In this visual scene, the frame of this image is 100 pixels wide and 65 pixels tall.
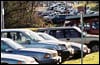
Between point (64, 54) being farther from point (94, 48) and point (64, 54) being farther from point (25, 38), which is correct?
point (94, 48)

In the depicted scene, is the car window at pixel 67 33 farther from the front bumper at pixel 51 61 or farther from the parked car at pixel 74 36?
the front bumper at pixel 51 61

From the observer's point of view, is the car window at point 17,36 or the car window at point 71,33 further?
the car window at point 71,33

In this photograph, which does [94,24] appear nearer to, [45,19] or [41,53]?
[45,19]

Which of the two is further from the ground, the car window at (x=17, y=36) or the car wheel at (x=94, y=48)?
the car window at (x=17, y=36)

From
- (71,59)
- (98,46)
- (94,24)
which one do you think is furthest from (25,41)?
(94,24)

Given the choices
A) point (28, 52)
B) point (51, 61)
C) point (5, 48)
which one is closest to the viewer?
point (5, 48)

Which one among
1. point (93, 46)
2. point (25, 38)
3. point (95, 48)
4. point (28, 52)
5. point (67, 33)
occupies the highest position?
point (25, 38)

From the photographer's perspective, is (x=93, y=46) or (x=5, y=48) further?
(x=93, y=46)

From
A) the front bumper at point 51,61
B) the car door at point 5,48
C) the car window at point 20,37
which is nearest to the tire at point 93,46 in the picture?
the car window at point 20,37

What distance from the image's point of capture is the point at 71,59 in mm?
20000

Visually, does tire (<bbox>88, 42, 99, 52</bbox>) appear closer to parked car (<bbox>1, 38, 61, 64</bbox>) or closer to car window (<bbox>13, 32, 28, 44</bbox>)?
car window (<bbox>13, 32, 28, 44</bbox>)

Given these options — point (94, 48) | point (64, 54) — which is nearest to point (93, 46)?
point (94, 48)

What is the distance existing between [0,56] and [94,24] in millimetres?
18682

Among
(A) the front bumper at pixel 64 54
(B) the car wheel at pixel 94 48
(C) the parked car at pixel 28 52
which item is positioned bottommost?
(B) the car wheel at pixel 94 48
